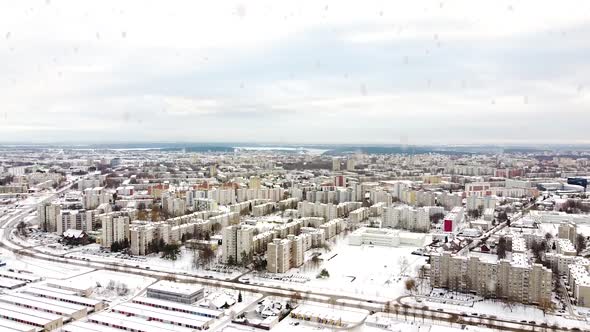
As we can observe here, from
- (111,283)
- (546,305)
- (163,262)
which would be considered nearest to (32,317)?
(111,283)

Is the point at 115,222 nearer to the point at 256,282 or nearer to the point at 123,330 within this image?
the point at 256,282

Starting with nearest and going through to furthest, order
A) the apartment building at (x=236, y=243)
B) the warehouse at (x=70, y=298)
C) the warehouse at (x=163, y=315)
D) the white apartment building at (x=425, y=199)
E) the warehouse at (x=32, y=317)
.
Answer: the warehouse at (x=32, y=317), the warehouse at (x=163, y=315), the warehouse at (x=70, y=298), the apartment building at (x=236, y=243), the white apartment building at (x=425, y=199)

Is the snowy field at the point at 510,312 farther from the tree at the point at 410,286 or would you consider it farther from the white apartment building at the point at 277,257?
the white apartment building at the point at 277,257

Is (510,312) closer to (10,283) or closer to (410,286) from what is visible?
(410,286)

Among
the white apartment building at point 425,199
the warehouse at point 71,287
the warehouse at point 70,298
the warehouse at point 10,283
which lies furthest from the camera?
the white apartment building at point 425,199

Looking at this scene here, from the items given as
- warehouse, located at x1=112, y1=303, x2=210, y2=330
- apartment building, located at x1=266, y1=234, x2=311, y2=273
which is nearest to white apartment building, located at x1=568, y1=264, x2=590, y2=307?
apartment building, located at x1=266, y1=234, x2=311, y2=273

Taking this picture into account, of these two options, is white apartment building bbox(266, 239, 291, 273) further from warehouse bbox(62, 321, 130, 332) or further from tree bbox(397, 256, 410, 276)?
warehouse bbox(62, 321, 130, 332)

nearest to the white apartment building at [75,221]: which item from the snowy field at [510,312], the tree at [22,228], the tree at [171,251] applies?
the tree at [22,228]
